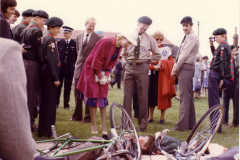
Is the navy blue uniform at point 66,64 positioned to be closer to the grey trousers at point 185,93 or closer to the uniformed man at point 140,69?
the uniformed man at point 140,69

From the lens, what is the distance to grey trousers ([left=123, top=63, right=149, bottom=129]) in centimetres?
546

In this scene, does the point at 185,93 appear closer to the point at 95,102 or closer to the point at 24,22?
the point at 95,102

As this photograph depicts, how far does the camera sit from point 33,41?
175 inches

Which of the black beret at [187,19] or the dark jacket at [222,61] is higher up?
the black beret at [187,19]

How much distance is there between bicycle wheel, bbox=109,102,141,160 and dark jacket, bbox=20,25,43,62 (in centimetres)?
173

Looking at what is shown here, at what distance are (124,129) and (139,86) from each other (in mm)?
2049

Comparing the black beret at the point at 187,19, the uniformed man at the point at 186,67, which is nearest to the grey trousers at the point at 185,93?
the uniformed man at the point at 186,67

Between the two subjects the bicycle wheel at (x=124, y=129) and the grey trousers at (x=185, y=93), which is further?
the grey trousers at (x=185, y=93)

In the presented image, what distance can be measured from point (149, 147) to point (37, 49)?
227cm

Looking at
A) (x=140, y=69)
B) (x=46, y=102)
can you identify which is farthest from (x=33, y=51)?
(x=140, y=69)

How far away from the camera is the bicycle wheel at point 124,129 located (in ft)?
10.8

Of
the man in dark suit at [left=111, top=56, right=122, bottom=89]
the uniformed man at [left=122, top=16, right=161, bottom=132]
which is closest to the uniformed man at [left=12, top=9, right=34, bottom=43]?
the uniformed man at [left=122, top=16, right=161, bottom=132]

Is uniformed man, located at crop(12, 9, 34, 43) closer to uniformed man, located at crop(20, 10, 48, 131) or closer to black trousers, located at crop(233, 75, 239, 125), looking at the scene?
uniformed man, located at crop(20, 10, 48, 131)

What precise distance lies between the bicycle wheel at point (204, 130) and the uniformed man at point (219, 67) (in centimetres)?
195
